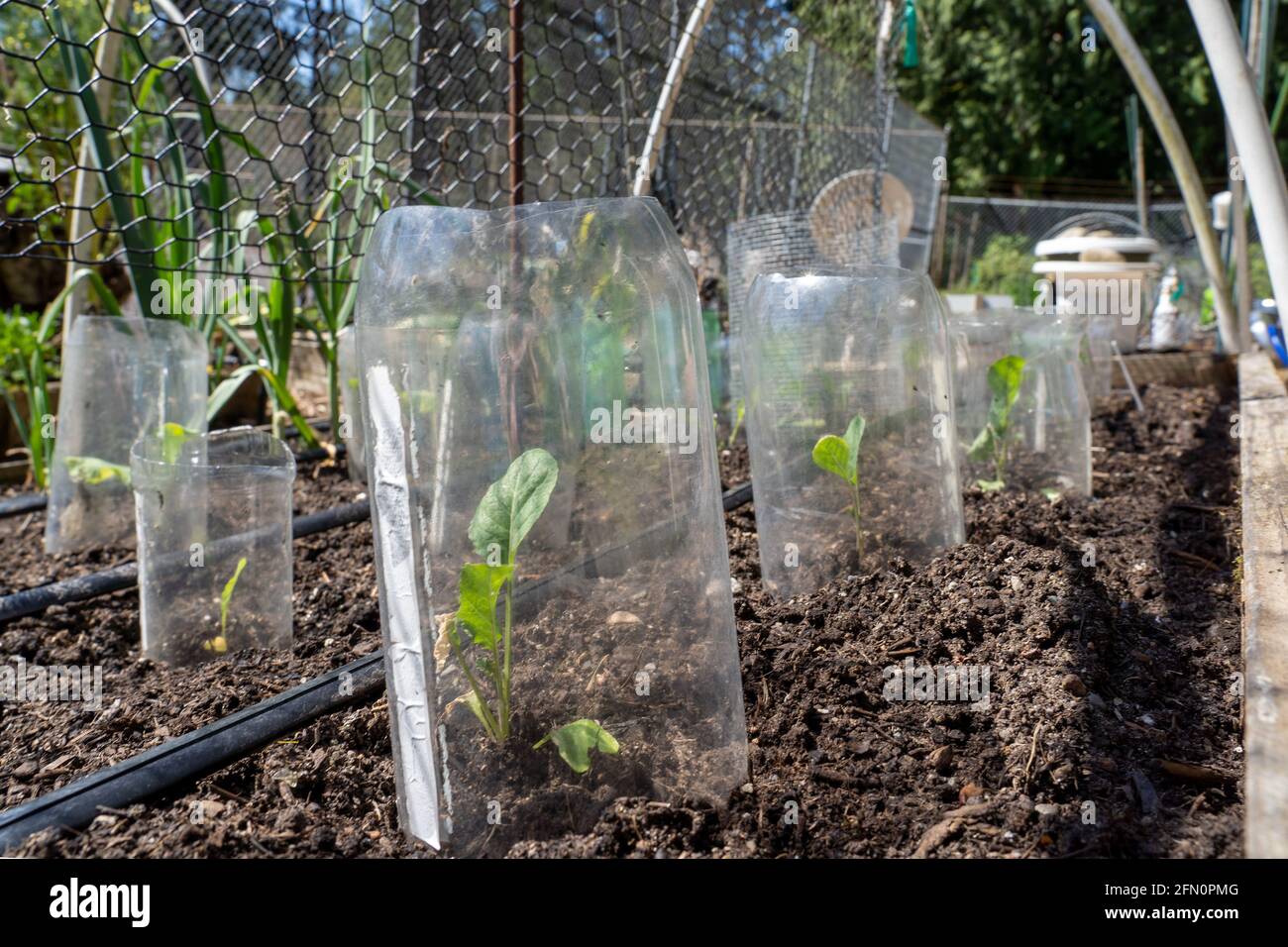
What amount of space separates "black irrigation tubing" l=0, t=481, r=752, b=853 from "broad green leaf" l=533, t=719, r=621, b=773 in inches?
5.2

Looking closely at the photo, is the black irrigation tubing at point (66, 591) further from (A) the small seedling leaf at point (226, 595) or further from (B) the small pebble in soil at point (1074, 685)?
(B) the small pebble in soil at point (1074, 685)

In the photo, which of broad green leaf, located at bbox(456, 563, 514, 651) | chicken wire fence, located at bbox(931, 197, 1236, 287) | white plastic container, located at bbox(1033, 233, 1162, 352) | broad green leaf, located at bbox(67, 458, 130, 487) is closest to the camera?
broad green leaf, located at bbox(456, 563, 514, 651)

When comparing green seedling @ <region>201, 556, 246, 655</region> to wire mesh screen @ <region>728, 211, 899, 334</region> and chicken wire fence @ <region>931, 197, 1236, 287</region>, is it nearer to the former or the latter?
wire mesh screen @ <region>728, 211, 899, 334</region>

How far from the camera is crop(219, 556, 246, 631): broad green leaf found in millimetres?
1431

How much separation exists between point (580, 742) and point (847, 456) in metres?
0.75

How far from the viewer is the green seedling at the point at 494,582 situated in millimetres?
880

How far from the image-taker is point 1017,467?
2.13m

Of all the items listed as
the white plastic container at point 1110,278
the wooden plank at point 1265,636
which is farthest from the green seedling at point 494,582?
the white plastic container at point 1110,278

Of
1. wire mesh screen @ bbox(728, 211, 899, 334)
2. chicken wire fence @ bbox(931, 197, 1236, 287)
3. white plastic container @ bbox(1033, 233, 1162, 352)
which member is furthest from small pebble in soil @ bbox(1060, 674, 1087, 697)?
chicken wire fence @ bbox(931, 197, 1236, 287)

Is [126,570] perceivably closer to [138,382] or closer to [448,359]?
[138,382]

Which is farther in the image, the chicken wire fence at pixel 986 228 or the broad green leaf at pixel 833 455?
the chicken wire fence at pixel 986 228

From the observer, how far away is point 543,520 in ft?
3.16

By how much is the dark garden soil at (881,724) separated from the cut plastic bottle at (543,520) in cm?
7

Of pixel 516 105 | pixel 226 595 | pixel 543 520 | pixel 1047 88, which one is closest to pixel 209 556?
pixel 226 595
